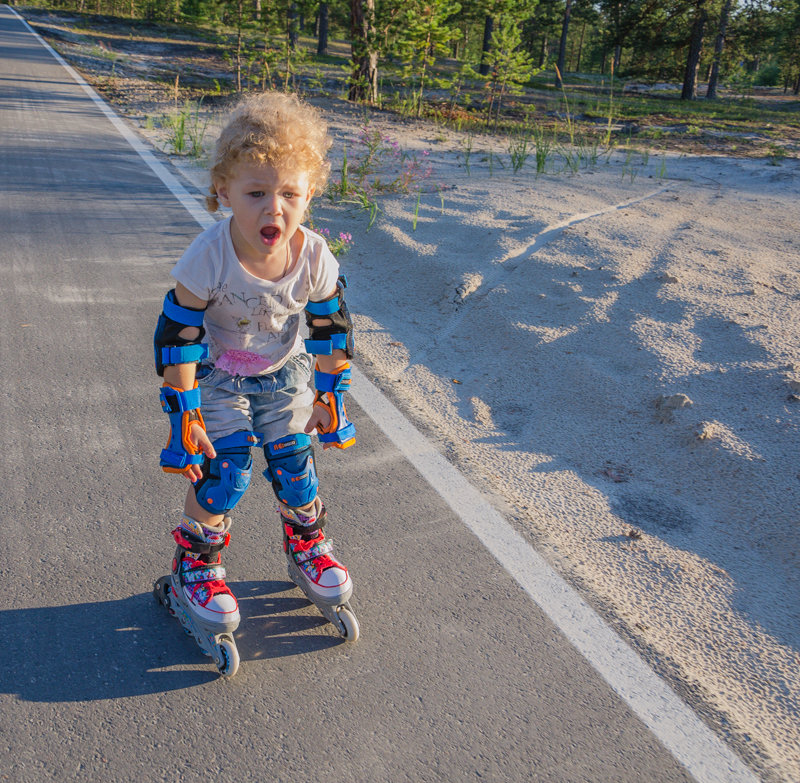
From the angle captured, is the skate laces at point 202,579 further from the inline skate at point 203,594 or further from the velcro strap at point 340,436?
the velcro strap at point 340,436

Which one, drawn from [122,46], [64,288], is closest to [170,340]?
[64,288]

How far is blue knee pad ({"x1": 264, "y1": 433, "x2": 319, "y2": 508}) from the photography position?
8.56 feet

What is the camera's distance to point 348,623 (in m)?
2.59

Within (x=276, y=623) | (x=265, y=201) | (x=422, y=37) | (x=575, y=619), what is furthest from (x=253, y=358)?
(x=422, y=37)

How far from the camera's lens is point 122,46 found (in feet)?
86.4

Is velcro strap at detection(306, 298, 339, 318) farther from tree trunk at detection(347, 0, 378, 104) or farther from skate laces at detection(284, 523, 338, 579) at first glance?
tree trunk at detection(347, 0, 378, 104)

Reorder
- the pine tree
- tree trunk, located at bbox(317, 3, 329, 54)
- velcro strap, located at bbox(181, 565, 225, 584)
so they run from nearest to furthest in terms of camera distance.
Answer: velcro strap, located at bbox(181, 565, 225, 584) → the pine tree → tree trunk, located at bbox(317, 3, 329, 54)

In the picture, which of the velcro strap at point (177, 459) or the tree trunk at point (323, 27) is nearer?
the velcro strap at point (177, 459)

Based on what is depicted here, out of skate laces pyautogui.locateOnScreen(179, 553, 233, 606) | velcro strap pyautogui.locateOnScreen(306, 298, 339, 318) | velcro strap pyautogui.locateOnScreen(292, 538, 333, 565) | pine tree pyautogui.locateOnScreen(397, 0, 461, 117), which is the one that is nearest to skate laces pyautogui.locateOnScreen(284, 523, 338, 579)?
velcro strap pyautogui.locateOnScreen(292, 538, 333, 565)

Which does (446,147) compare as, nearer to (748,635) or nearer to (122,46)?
(748,635)

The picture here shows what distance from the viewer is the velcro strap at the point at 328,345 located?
264 centimetres

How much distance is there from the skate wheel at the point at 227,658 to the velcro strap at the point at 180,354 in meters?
0.87

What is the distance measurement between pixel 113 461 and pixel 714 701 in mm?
2570

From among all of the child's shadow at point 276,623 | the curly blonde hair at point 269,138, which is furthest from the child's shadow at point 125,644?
the curly blonde hair at point 269,138
